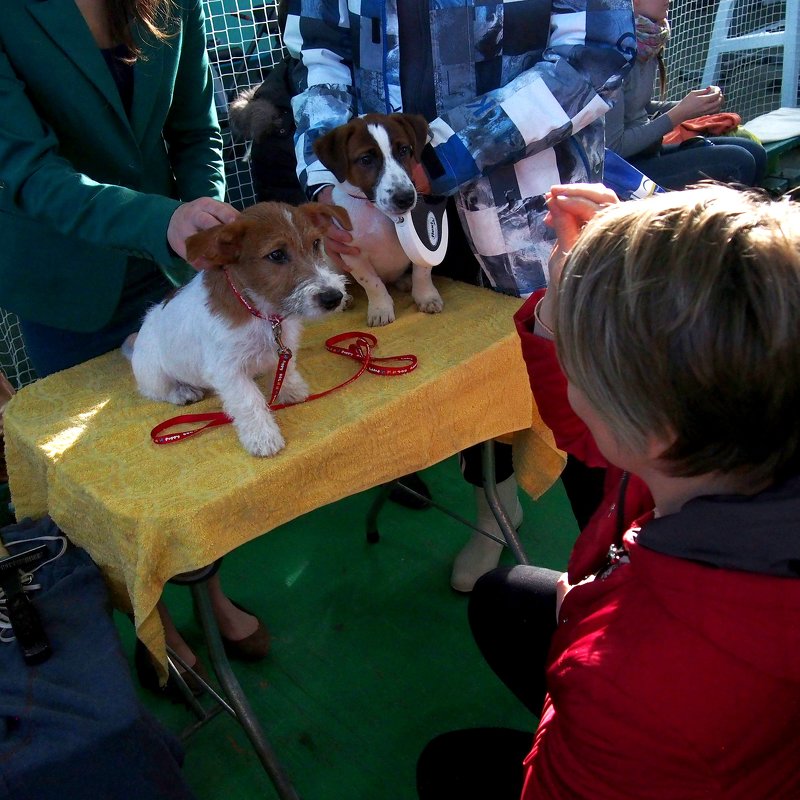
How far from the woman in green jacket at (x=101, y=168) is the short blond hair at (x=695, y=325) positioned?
34.5 inches

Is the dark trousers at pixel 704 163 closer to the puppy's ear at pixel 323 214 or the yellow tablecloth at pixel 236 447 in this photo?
the yellow tablecloth at pixel 236 447

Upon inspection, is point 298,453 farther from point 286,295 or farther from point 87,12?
point 87,12

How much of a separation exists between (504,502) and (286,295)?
1.30 metres

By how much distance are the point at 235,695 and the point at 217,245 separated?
0.95 meters

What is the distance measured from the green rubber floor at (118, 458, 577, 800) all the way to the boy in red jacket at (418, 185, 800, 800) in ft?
3.66

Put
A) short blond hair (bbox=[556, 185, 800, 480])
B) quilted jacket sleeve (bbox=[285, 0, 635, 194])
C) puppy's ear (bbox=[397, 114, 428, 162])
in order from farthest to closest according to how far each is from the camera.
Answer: puppy's ear (bbox=[397, 114, 428, 162]) → quilted jacket sleeve (bbox=[285, 0, 635, 194]) → short blond hair (bbox=[556, 185, 800, 480])

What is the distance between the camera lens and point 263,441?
1.36 metres

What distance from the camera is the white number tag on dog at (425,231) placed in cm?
176

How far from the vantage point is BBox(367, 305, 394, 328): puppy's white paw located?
6.38ft

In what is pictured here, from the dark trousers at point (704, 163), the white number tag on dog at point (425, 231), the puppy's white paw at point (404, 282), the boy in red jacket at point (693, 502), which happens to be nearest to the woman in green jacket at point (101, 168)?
the white number tag on dog at point (425, 231)

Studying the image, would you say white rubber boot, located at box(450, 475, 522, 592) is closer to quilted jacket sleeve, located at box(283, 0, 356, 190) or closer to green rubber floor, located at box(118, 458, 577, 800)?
green rubber floor, located at box(118, 458, 577, 800)

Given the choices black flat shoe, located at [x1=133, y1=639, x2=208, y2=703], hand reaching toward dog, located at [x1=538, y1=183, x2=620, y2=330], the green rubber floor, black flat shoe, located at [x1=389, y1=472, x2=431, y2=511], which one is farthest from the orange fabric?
black flat shoe, located at [x1=133, y1=639, x2=208, y2=703]

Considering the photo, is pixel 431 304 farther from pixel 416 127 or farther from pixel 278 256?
pixel 278 256

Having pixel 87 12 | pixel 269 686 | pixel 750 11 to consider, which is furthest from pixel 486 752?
pixel 750 11
